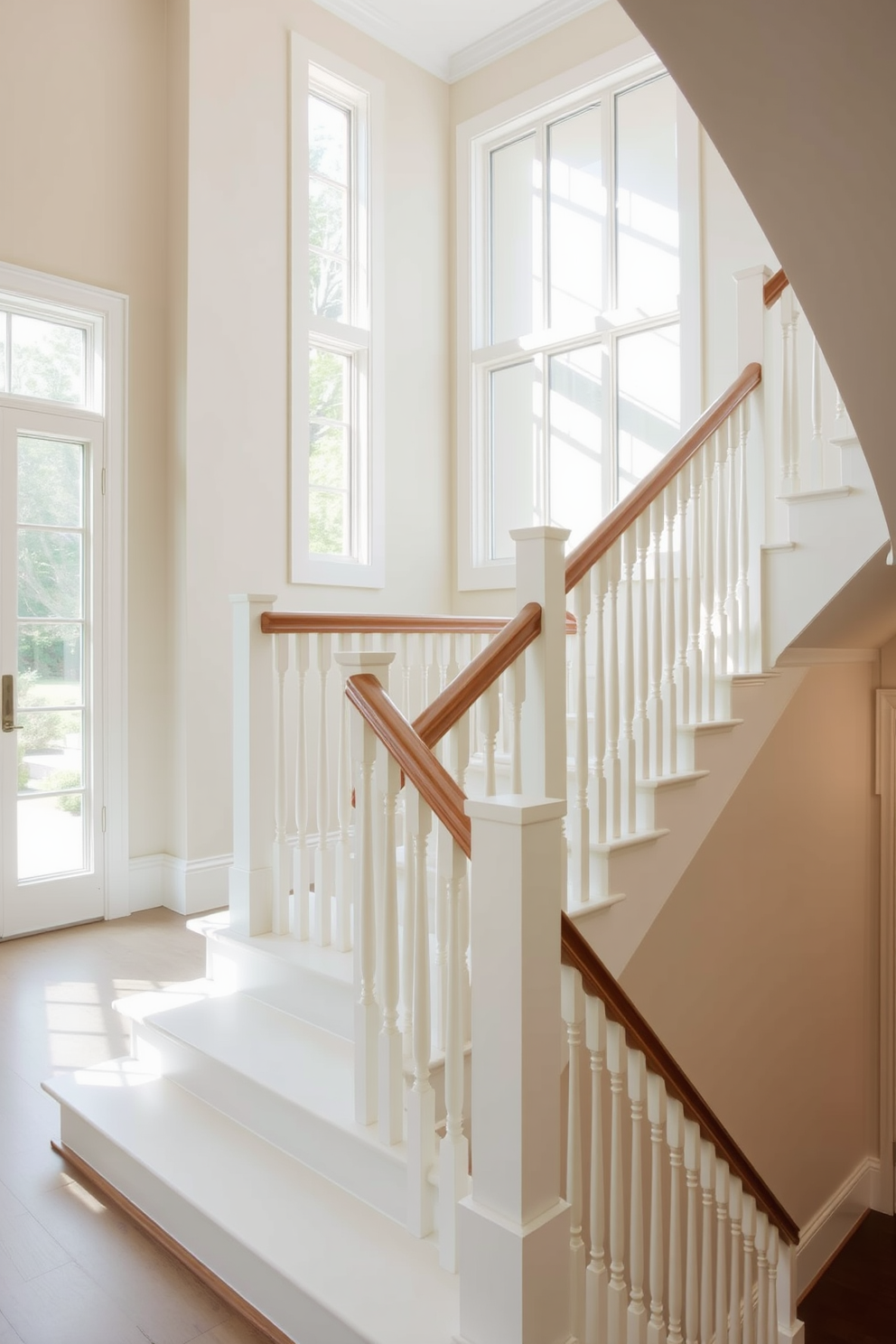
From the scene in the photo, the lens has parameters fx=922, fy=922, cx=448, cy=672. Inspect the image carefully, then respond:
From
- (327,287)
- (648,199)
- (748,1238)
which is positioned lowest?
(748,1238)

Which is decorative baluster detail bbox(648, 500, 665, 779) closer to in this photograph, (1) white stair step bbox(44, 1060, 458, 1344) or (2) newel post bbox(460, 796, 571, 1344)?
(2) newel post bbox(460, 796, 571, 1344)

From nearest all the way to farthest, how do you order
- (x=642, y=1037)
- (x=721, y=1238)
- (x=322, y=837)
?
(x=642, y=1037) → (x=721, y=1238) → (x=322, y=837)

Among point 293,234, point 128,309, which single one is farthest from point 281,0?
point 128,309

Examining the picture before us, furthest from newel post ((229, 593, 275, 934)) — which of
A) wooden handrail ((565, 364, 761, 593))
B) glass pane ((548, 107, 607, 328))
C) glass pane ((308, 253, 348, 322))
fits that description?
glass pane ((548, 107, 607, 328))

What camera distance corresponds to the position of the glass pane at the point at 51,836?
4.36m

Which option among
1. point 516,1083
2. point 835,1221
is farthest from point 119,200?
point 835,1221

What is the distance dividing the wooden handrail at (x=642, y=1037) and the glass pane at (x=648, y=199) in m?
4.35

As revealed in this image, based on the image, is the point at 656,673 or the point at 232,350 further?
the point at 232,350

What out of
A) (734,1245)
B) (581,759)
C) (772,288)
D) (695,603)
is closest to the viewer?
(734,1245)

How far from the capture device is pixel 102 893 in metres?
4.58

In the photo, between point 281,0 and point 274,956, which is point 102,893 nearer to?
point 274,956

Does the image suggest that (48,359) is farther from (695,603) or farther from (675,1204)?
(675,1204)

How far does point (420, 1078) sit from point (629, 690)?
1.41m

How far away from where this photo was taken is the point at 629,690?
2916 millimetres
